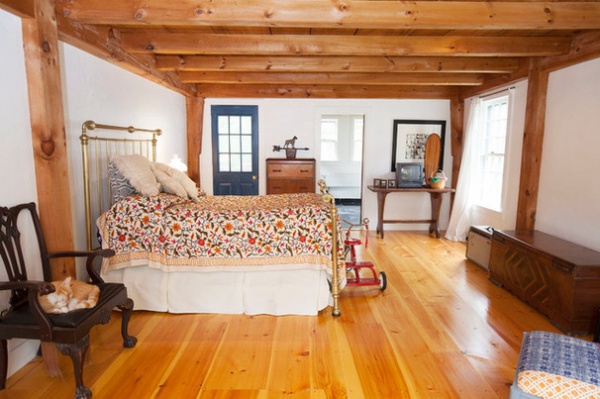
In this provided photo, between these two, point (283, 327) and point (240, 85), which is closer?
point (283, 327)

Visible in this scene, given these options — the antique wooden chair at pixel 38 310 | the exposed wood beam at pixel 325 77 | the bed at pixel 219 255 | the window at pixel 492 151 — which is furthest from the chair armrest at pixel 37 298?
the window at pixel 492 151

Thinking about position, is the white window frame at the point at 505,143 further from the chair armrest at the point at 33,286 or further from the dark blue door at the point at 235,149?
the chair armrest at the point at 33,286

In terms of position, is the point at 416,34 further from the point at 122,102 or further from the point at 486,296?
the point at 122,102

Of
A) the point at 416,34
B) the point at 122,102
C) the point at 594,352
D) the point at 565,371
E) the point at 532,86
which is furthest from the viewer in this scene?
the point at 532,86

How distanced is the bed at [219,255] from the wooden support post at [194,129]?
274 centimetres

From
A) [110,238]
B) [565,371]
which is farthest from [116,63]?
[565,371]

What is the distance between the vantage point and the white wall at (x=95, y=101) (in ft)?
9.30

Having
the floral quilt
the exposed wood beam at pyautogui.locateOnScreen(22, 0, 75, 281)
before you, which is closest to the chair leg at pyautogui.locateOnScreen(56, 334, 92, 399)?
the exposed wood beam at pyautogui.locateOnScreen(22, 0, 75, 281)

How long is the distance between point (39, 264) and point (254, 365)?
1.61 metres

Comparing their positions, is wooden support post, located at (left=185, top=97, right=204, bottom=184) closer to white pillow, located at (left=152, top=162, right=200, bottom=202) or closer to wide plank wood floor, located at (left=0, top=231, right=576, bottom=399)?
white pillow, located at (left=152, top=162, right=200, bottom=202)

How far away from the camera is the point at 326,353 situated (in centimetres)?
246

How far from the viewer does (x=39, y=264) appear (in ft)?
7.98

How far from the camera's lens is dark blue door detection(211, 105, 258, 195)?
5.95 m

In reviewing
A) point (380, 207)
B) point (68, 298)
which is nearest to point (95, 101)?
point (68, 298)
